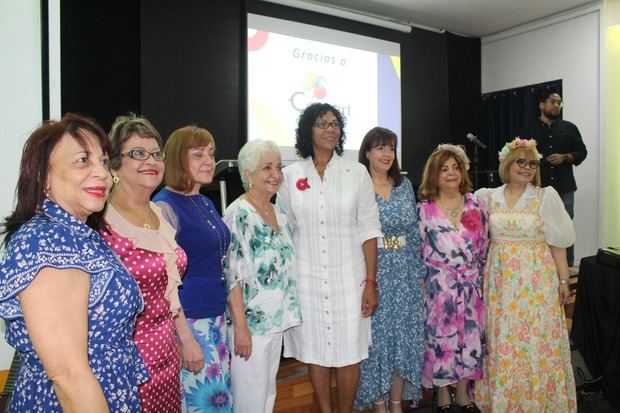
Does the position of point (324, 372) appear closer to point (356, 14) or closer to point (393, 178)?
point (393, 178)

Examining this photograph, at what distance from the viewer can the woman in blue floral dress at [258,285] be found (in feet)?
6.50

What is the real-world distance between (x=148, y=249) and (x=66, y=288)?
0.55 metres

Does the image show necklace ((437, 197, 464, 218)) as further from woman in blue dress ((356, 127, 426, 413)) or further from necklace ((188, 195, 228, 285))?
necklace ((188, 195, 228, 285))

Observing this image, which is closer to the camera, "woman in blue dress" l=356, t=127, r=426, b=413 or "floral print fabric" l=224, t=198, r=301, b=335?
"floral print fabric" l=224, t=198, r=301, b=335

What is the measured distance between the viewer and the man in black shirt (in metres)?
5.26

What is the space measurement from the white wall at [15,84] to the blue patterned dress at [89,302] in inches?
57.6

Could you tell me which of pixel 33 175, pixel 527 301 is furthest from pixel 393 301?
pixel 33 175

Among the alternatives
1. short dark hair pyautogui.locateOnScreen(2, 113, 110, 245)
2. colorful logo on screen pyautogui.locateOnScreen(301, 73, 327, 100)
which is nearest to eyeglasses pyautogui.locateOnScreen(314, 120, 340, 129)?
short dark hair pyautogui.locateOnScreen(2, 113, 110, 245)

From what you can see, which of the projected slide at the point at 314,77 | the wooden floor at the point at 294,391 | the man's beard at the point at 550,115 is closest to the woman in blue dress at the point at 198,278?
the wooden floor at the point at 294,391

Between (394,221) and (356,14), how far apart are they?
4.21 meters

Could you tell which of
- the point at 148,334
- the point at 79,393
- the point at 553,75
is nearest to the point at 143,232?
the point at 148,334

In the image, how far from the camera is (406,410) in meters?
2.85

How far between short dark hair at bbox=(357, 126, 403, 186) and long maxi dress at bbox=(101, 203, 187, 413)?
1348 mm

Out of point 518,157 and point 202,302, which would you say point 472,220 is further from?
point 202,302
